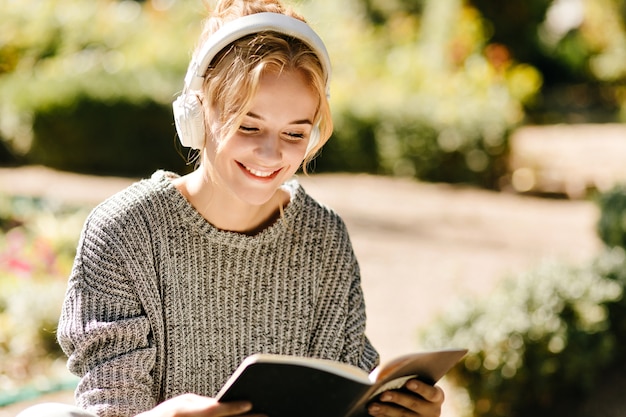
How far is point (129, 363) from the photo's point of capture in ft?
6.41

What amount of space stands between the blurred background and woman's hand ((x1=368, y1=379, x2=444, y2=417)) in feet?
3.44

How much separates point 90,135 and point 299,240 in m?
8.86

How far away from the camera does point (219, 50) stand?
6.37ft

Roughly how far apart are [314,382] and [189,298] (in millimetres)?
578

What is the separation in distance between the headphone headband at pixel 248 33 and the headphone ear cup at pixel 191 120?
0.04m

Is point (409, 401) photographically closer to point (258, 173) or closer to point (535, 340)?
point (258, 173)

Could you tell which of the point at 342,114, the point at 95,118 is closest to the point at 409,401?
the point at 342,114

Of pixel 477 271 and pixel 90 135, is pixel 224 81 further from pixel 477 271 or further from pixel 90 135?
pixel 90 135

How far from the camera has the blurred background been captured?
434 cm

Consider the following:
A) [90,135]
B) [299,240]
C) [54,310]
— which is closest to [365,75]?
[90,135]

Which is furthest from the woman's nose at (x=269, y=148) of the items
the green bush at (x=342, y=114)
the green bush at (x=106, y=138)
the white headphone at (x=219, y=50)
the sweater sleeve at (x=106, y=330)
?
the green bush at (x=106, y=138)

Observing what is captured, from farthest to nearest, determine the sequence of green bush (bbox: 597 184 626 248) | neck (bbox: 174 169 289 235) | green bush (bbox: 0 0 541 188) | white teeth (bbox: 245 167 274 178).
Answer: green bush (bbox: 0 0 541 188), green bush (bbox: 597 184 626 248), neck (bbox: 174 169 289 235), white teeth (bbox: 245 167 274 178)

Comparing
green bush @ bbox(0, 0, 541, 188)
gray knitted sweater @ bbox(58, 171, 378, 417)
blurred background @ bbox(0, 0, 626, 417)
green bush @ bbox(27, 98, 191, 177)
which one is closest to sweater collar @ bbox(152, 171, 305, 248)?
gray knitted sweater @ bbox(58, 171, 378, 417)

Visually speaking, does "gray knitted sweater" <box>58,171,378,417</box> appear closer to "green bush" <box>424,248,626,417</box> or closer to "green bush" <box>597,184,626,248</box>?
"green bush" <box>424,248,626,417</box>
